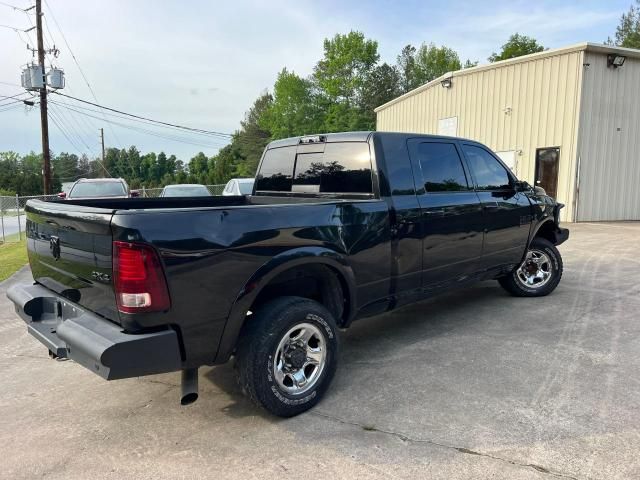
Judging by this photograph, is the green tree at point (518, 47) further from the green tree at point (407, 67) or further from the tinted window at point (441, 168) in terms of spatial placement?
the tinted window at point (441, 168)

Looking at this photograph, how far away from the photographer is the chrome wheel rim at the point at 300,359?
3.21 metres

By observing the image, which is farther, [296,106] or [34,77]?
[296,106]

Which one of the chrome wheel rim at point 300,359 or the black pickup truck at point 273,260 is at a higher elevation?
the black pickup truck at point 273,260

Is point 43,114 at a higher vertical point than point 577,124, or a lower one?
higher

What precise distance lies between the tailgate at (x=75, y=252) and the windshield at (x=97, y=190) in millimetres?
11515

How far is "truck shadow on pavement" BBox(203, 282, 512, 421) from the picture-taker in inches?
144

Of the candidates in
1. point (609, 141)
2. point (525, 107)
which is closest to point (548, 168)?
point (609, 141)

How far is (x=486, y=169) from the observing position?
521 centimetres

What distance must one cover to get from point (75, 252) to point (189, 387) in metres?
1.08

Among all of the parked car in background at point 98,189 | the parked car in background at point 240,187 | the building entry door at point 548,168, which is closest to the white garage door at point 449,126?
the building entry door at point 548,168

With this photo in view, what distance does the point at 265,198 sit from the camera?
4.90 metres

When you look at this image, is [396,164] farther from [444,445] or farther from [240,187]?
[240,187]

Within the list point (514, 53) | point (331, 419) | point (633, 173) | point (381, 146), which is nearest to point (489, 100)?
point (633, 173)

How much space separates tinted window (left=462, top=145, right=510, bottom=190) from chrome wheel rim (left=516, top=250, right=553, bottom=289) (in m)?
1.26
